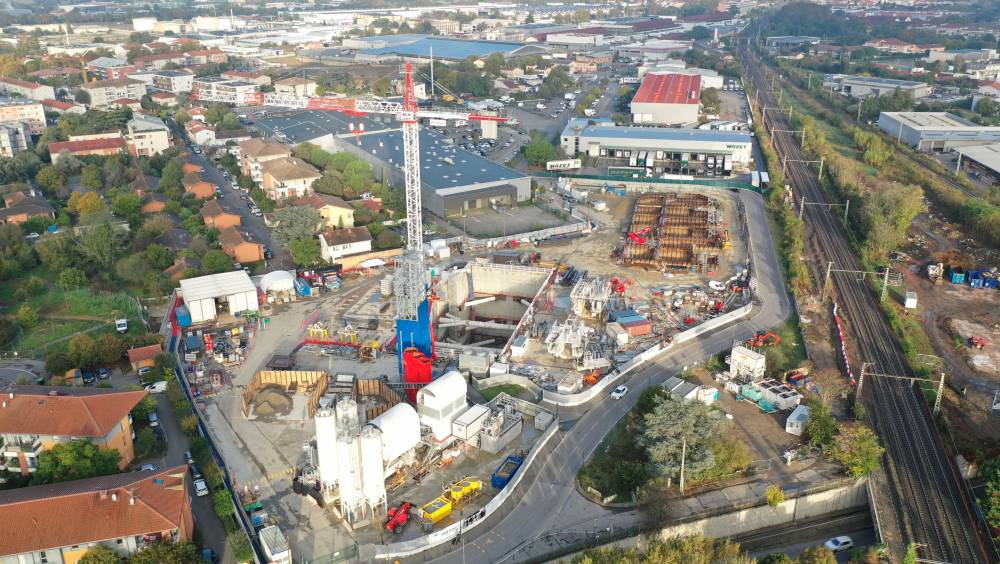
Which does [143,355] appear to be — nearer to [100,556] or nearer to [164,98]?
[100,556]

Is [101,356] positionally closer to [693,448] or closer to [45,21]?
[693,448]

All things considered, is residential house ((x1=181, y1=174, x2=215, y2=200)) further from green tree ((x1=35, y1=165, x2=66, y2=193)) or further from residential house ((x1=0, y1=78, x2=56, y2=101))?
residential house ((x1=0, y1=78, x2=56, y2=101))

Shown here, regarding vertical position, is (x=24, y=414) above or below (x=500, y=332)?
above

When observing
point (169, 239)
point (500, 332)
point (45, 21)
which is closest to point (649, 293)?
point (500, 332)

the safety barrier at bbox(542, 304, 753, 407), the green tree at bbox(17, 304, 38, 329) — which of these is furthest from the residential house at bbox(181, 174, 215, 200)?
the safety barrier at bbox(542, 304, 753, 407)

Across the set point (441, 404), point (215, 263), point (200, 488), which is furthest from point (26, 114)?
point (441, 404)

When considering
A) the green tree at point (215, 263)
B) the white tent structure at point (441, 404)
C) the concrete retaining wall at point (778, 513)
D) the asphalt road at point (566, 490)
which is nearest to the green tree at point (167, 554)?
the asphalt road at point (566, 490)

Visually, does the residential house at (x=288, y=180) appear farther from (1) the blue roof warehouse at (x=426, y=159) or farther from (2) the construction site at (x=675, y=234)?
(2) the construction site at (x=675, y=234)
